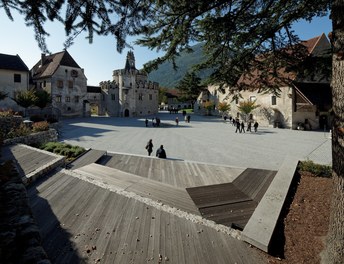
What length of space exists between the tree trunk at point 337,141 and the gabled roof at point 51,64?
46.1 m

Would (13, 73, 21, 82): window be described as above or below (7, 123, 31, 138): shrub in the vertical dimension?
above

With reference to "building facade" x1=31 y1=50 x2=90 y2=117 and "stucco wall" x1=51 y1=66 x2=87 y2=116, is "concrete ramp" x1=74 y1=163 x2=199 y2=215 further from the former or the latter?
"building facade" x1=31 y1=50 x2=90 y2=117

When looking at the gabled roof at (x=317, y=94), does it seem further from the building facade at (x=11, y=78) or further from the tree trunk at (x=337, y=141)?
the building facade at (x=11, y=78)

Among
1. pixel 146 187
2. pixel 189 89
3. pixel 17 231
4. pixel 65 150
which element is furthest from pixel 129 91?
pixel 17 231

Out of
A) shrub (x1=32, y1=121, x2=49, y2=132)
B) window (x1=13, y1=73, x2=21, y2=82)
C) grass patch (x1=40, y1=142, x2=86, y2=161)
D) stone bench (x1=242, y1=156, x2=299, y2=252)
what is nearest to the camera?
stone bench (x1=242, y1=156, x2=299, y2=252)

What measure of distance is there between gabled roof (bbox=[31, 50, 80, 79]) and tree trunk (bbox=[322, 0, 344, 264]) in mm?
46086

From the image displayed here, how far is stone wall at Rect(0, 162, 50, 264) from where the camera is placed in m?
3.03

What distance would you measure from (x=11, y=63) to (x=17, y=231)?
142 feet

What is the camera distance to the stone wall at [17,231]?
3.03 m

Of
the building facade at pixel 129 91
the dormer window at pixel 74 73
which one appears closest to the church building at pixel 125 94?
the building facade at pixel 129 91

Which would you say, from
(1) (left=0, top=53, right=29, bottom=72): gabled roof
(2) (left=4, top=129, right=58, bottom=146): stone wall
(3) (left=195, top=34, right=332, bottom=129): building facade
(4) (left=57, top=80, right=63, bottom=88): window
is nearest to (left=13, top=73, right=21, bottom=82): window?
(1) (left=0, top=53, right=29, bottom=72): gabled roof

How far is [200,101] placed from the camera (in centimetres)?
5675

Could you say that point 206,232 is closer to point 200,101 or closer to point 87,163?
point 87,163

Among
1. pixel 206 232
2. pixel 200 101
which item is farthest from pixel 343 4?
pixel 200 101
